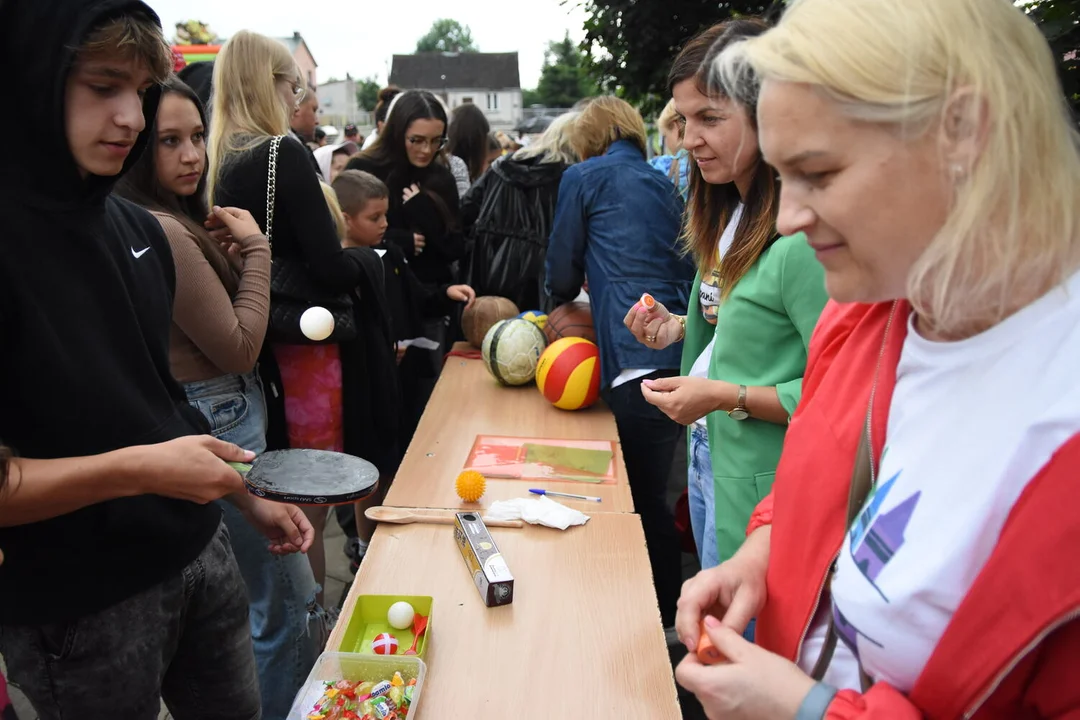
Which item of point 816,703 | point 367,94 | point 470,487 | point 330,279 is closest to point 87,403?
point 470,487

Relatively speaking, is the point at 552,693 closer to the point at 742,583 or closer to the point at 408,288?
the point at 742,583

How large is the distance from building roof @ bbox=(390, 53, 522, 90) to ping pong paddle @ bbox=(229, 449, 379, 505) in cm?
5004

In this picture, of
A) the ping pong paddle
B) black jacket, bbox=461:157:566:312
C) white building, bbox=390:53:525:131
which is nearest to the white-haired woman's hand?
the ping pong paddle

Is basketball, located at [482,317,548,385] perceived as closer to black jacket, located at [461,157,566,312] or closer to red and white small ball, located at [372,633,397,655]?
black jacket, located at [461,157,566,312]

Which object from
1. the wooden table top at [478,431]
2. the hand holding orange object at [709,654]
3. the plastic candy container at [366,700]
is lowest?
the wooden table top at [478,431]

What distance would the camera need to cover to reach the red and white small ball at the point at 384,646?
1.47 metres

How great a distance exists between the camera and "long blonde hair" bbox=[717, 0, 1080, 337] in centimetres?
70

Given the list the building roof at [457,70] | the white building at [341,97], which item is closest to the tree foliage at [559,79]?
the building roof at [457,70]

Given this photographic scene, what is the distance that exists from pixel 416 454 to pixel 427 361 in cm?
153

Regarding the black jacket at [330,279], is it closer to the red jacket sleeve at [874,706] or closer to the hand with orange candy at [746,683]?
the hand with orange candy at [746,683]

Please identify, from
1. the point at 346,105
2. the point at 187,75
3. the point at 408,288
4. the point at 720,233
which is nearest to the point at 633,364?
the point at 720,233

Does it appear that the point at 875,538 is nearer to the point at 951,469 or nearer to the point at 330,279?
the point at 951,469

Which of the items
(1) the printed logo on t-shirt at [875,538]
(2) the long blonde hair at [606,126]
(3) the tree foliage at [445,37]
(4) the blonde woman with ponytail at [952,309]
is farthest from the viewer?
(3) the tree foliage at [445,37]

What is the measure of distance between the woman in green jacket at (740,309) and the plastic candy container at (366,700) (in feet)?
2.95
